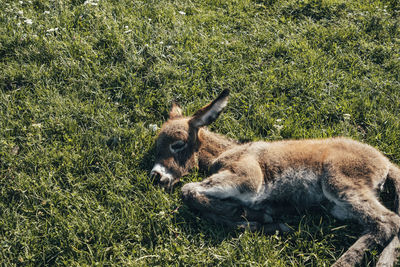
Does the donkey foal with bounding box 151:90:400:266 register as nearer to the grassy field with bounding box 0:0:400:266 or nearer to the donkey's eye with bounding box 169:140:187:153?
the donkey's eye with bounding box 169:140:187:153

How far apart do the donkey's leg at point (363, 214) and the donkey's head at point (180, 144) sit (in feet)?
5.66

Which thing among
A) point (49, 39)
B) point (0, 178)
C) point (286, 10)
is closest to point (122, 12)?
point (49, 39)

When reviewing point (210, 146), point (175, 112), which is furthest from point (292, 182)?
point (175, 112)

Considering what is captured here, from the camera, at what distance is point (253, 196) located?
440 cm

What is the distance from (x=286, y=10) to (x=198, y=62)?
2.59 meters

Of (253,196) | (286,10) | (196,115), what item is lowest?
(253,196)

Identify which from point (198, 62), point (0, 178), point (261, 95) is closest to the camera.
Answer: point (0, 178)

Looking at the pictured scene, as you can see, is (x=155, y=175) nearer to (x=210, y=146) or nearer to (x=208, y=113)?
(x=210, y=146)

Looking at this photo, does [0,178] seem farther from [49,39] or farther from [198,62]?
[198,62]

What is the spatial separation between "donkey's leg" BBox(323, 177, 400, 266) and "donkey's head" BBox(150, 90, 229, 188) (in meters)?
1.73

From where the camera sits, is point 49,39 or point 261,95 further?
point 49,39

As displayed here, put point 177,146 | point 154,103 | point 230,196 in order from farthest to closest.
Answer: point 154,103 → point 177,146 → point 230,196

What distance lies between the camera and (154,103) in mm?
5957

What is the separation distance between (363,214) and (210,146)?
2108mm
